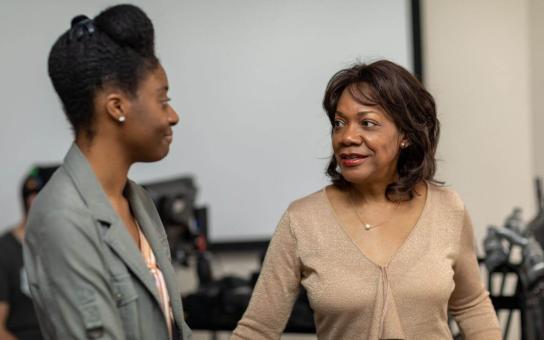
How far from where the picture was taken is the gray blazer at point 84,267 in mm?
1305

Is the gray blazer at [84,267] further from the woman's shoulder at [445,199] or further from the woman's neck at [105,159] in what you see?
the woman's shoulder at [445,199]

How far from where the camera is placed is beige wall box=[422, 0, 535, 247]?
4.39 meters

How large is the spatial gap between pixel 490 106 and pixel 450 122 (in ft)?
0.78

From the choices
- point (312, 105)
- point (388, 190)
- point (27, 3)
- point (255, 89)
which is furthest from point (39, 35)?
point (388, 190)

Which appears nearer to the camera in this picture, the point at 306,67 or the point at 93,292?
the point at 93,292

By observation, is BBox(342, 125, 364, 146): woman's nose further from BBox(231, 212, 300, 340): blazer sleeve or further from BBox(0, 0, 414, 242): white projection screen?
BBox(0, 0, 414, 242): white projection screen

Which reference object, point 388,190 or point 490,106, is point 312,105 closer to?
point 490,106

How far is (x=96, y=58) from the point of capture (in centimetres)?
136

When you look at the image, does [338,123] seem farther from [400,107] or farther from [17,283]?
[17,283]

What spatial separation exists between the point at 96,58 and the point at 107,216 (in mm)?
255

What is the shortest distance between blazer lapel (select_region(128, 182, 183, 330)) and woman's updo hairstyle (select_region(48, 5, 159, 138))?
0.19m

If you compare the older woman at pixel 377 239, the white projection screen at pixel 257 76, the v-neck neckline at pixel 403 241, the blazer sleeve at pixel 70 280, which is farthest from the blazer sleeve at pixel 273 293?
the white projection screen at pixel 257 76

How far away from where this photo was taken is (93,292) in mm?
1314

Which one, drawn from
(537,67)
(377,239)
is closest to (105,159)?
(377,239)
